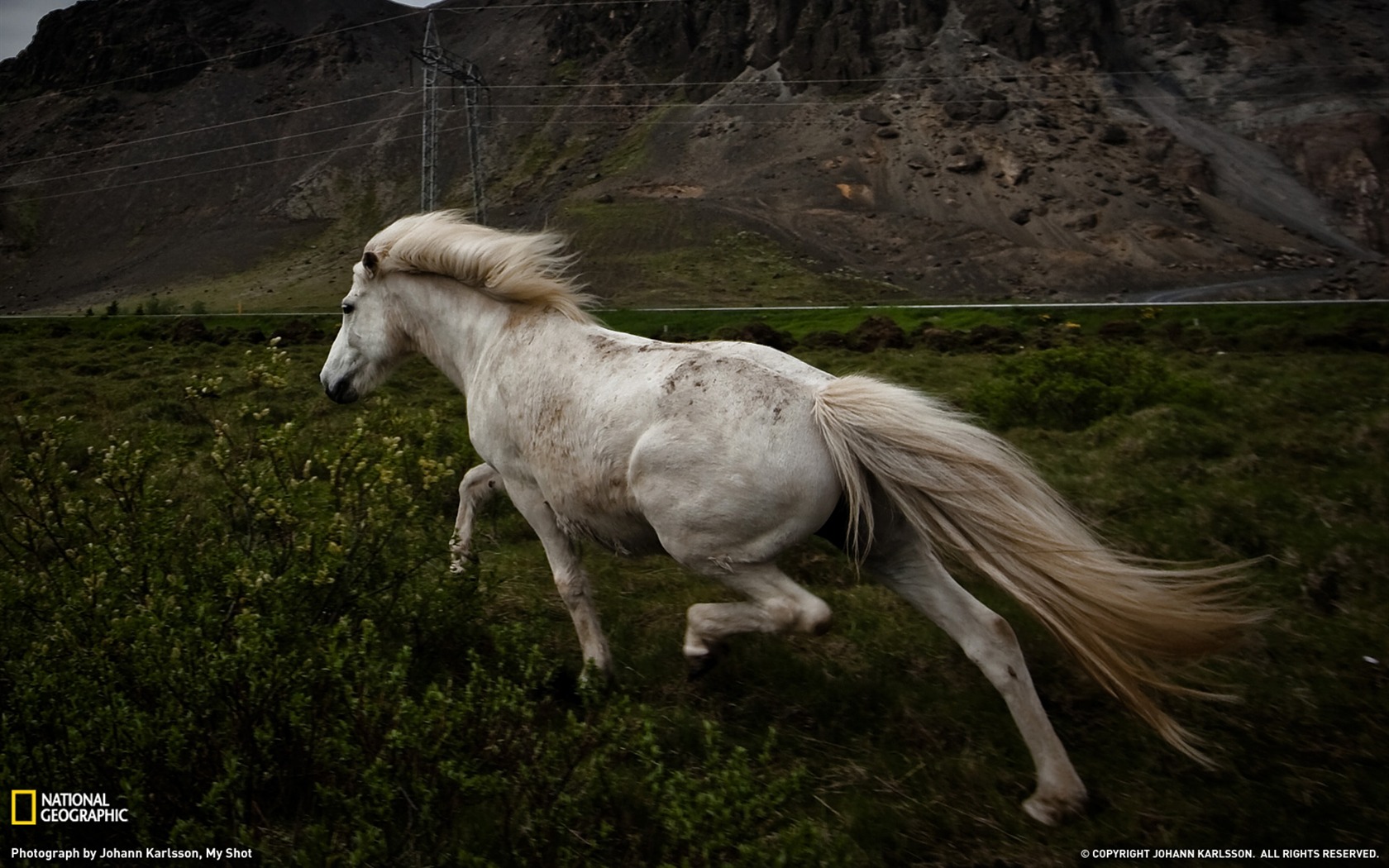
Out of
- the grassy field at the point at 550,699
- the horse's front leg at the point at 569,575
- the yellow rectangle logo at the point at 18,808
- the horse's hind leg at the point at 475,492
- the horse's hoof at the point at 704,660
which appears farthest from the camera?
the horse's hind leg at the point at 475,492

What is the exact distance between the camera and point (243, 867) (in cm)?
277

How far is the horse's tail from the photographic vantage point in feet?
12.4

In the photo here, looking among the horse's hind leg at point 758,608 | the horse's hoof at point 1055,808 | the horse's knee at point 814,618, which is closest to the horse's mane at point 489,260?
the horse's hind leg at point 758,608

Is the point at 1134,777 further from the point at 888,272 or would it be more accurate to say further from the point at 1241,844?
the point at 888,272

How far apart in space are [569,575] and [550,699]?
5.57ft

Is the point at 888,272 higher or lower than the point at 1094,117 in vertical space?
lower

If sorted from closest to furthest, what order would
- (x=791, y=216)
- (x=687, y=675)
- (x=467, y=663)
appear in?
(x=687, y=675) → (x=467, y=663) → (x=791, y=216)

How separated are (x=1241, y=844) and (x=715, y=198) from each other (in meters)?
55.9

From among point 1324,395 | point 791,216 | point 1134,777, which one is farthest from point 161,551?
→ point 791,216

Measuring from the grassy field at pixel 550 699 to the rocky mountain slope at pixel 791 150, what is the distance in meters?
37.7

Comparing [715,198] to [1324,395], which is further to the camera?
[715,198]

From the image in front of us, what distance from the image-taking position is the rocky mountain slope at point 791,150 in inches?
1932

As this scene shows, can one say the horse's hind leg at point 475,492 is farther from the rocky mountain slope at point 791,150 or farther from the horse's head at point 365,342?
the rocky mountain slope at point 791,150

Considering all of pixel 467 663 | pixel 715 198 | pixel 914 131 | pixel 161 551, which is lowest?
pixel 467 663
